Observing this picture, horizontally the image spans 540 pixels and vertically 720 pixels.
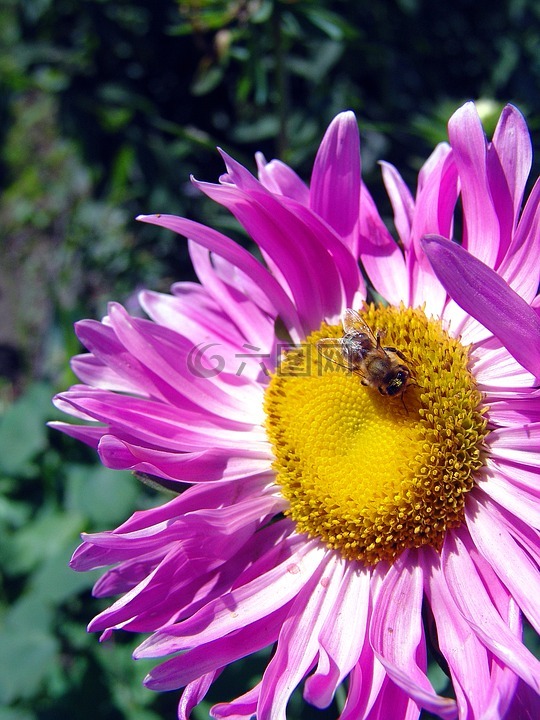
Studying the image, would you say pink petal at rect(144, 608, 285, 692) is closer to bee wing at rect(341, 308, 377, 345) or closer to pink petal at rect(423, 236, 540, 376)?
bee wing at rect(341, 308, 377, 345)

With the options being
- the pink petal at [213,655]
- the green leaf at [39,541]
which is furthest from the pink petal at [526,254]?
the green leaf at [39,541]

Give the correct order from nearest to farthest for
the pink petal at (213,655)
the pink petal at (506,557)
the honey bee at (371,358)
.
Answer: the pink petal at (506,557) → the pink petal at (213,655) → the honey bee at (371,358)

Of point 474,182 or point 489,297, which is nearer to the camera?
point 489,297

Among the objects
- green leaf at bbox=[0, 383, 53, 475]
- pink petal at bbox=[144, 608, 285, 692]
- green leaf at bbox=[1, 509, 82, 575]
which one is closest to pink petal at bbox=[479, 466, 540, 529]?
pink petal at bbox=[144, 608, 285, 692]

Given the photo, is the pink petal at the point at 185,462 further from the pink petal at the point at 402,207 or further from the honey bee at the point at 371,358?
the pink petal at the point at 402,207

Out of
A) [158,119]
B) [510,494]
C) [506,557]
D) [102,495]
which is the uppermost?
[158,119]

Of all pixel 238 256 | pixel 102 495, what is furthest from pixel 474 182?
pixel 102 495

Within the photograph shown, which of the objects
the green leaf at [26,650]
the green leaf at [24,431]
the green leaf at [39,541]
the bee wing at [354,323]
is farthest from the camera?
the green leaf at [24,431]

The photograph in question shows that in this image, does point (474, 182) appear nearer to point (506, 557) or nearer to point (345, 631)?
point (506, 557)
